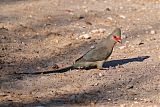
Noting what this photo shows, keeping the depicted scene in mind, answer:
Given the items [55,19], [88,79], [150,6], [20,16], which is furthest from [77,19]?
[88,79]

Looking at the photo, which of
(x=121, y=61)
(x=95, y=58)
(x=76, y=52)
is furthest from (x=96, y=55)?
(x=76, y=52)

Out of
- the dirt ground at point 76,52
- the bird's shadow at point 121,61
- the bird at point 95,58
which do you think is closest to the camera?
the dirt ground at point 76,52

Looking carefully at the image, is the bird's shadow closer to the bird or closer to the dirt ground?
the dirt ground

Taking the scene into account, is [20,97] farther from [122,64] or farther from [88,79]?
[122,64]

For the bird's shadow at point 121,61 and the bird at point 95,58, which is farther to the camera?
the bird's shadow at point 121,61

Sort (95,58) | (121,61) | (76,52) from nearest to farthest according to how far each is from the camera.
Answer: (95,58) < (121,61) < (76,52)

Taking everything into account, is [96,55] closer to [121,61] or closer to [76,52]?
[121,61]

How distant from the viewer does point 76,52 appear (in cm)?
702

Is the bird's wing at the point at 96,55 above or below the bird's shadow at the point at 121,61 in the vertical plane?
above

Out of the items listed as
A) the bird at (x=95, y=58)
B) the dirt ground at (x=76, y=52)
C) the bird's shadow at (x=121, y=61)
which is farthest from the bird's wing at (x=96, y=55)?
the bird's shadow at (x=121, y=61)

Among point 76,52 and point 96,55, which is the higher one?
point 96,55

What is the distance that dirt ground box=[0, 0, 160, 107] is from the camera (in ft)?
16.7

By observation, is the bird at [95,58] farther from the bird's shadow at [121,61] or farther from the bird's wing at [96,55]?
the bird's shadow at [121,61]

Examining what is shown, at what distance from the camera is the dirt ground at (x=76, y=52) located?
200 inches
